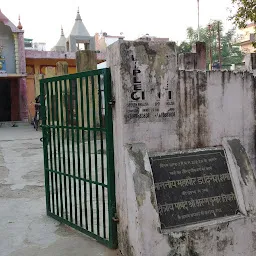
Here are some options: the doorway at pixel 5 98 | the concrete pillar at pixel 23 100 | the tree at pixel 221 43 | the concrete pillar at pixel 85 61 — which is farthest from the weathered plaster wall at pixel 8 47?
the tree at pixel 221 43

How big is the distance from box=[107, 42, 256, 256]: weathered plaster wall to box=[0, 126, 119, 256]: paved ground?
529 mm

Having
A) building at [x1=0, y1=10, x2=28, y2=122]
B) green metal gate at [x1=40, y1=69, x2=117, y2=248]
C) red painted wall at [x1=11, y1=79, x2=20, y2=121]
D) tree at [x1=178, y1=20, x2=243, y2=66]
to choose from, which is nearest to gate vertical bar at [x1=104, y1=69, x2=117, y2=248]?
green metal gate at [x1=40, y1=69, x2=117, y2=248]

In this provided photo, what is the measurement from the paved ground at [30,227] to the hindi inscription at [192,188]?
716mm

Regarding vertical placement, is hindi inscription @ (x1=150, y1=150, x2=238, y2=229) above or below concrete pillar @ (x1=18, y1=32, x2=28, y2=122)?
below

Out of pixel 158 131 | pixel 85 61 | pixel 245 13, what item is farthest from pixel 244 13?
pixel 158 131

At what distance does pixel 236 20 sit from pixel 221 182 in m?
10.1

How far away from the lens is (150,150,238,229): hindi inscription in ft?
9.63

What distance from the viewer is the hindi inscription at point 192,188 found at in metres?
2.94

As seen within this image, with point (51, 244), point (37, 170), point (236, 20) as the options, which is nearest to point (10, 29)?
point (236, 20)

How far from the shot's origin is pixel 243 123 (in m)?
3.54

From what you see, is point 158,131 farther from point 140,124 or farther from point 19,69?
point 19,69

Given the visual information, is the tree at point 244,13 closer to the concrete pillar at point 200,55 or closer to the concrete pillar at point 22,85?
the concrete pillar at point 200,55

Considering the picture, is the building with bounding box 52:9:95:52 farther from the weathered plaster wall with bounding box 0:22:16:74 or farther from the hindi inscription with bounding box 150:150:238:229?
the hindi inscription with bounding box 150:150:238:229

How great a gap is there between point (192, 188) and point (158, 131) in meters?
0.60
